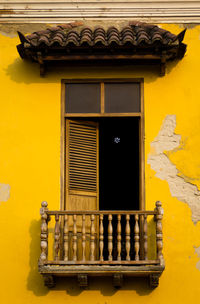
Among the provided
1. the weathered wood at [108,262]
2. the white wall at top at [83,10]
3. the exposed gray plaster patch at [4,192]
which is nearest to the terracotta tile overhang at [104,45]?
the white wall at top at [83,10]

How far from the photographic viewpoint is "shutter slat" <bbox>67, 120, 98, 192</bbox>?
10480 mm

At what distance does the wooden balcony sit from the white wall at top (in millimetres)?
3296

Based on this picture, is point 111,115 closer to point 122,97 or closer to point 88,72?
point 122,97

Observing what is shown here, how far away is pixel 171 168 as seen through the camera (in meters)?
10.3

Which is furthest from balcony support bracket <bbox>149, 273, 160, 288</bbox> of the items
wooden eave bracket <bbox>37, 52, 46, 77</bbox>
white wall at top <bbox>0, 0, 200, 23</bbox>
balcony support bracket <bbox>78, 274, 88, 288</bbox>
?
white wall at top <bbox>0, 0, 200, 23</bbox>

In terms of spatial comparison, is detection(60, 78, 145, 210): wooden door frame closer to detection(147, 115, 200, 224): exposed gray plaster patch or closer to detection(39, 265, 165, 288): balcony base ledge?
detection(147, 115, 200, 224): exposed gray plaster patch

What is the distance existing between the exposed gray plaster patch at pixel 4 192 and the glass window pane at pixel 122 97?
194cm

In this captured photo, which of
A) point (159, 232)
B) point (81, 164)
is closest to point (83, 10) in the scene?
point (81, 164)

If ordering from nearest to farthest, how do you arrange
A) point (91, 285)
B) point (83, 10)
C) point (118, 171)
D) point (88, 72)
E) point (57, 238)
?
point (57, 238) → point (91, 285) → point (88, 72) → point (83, 10) → point (118, 171)

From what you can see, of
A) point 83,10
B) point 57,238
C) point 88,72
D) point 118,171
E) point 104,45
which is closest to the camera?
point 57,238

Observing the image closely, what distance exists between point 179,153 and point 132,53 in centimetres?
168

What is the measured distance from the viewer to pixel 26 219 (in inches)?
400

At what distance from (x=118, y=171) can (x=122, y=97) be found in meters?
3.74

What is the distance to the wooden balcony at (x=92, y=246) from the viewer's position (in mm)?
9430
